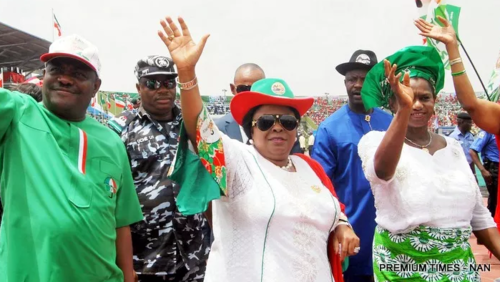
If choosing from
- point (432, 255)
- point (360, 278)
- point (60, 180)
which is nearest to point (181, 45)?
point (60, 180)

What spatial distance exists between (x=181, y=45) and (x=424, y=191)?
4.46 feet

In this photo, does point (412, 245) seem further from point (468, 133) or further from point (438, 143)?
point (468, 133)

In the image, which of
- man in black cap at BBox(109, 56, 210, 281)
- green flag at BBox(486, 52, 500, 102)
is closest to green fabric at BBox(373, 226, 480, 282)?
green flag at BBox(486, 52, 500, 102)

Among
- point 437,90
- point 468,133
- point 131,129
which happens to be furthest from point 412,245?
point 468,133

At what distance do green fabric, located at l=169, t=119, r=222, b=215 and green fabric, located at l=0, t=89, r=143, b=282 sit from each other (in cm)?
37

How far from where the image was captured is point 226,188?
1.90m

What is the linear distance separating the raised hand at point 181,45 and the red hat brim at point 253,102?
394 millimetres

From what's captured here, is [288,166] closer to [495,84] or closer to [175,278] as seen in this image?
[175,278]

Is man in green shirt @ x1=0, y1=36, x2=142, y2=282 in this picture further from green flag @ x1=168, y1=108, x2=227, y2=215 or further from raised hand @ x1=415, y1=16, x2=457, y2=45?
raised hand @ x1=415, y1=16, x2=457, y2=45

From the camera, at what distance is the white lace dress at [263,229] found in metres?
1.92

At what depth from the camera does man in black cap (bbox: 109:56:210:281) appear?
2.83 metres

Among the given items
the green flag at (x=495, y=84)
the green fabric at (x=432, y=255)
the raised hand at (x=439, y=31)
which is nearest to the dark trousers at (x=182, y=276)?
the green fabric at (x=432, y=255)

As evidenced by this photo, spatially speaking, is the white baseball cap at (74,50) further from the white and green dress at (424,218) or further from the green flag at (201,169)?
the white and green dress at (424,218)

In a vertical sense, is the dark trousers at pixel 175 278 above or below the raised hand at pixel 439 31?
below
